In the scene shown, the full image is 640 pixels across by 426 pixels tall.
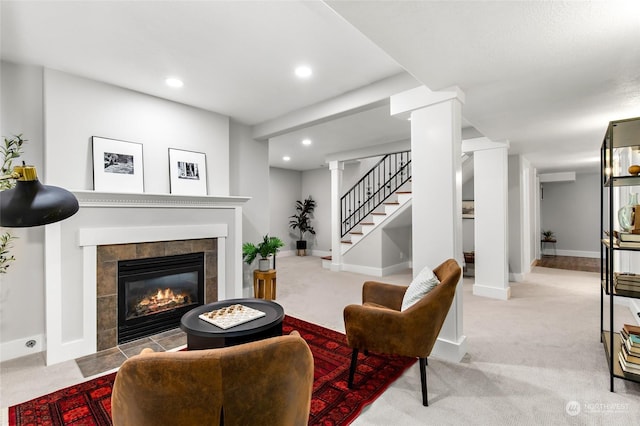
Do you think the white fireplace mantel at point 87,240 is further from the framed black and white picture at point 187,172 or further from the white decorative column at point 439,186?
the white decorative column at point 439,186

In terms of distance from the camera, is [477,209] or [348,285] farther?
[348,285]

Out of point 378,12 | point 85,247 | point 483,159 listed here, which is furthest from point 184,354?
point 483,159

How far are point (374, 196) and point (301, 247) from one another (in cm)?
289

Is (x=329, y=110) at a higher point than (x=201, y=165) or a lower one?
higher

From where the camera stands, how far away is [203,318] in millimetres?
2162

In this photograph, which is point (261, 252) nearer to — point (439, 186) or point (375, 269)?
point (439, 186)

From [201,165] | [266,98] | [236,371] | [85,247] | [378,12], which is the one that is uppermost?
[266,98]

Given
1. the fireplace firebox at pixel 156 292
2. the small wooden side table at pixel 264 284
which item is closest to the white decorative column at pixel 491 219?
the small wooden side table at pixel 264 284

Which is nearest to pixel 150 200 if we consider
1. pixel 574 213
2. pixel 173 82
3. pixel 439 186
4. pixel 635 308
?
pixel 173 82

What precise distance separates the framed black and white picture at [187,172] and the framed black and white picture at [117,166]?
347 mm

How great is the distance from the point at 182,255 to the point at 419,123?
2991 mm

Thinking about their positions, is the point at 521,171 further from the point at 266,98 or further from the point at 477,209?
the point at 266,98

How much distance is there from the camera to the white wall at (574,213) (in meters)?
8.41

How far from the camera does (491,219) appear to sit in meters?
4.59
